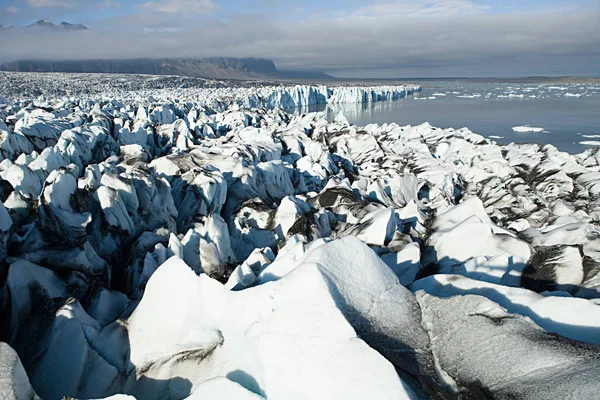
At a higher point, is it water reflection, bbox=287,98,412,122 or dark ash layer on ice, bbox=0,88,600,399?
water reflection, bbox=287,98,412,122

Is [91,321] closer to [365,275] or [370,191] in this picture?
[365,275]

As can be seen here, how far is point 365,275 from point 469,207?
437cm

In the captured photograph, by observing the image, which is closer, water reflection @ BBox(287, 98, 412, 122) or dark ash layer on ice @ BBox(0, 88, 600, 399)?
dark ash layer on ice @ BBox(0, 88, 600, 399)

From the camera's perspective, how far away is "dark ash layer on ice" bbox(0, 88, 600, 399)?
2.73m

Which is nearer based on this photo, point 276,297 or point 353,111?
point 276,297

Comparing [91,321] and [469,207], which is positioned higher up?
[469,207]

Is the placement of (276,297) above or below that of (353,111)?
below

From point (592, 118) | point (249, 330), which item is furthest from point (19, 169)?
point (592, 118)

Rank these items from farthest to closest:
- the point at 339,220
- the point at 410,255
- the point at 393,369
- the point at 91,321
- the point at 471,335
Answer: the point at 339,220 → the point at 410,255 → the point at 91,321 → the point at 471,335 → the point at 393,369

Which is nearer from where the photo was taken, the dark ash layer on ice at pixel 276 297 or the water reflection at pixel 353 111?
the dark ash layer on ice at pixel 276 297

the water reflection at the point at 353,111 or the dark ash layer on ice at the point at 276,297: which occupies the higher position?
the water reflection at the point at 353,111

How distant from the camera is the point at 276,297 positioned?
10.7 feet

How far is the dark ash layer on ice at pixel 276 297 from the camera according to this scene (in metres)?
2.73

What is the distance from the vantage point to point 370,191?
37.6 ft
